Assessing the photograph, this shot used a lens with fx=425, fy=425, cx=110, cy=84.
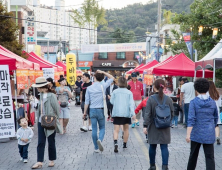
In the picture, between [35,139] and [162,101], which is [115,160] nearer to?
[162,101]

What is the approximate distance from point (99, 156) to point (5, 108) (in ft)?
7.65

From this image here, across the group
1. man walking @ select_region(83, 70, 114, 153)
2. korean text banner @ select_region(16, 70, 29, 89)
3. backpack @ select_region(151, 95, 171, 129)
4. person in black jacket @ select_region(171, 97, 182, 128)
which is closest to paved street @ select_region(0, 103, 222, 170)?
man walking @ select_region(83, 70, 114, 153)

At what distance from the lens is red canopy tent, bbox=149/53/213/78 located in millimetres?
18359

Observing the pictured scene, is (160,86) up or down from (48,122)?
up

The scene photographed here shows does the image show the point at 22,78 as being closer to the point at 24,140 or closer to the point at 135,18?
the point at 24,140

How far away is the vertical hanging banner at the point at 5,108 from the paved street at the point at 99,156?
56 centimetres

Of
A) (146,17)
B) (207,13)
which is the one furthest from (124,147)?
(146,17)

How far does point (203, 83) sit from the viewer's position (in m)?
6.42

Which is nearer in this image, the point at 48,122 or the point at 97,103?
the point at 48,122

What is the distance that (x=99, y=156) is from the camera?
360 inches

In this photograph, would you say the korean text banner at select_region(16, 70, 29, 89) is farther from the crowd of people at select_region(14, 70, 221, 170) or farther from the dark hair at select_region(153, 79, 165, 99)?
the dark hair at select_region(153, 79, 165, 99)

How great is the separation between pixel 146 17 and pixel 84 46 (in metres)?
51.7

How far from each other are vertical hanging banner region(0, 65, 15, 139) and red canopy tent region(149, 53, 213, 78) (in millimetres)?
9871

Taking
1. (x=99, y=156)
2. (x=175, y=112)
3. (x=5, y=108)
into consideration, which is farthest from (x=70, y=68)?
(x=99, y=156)
